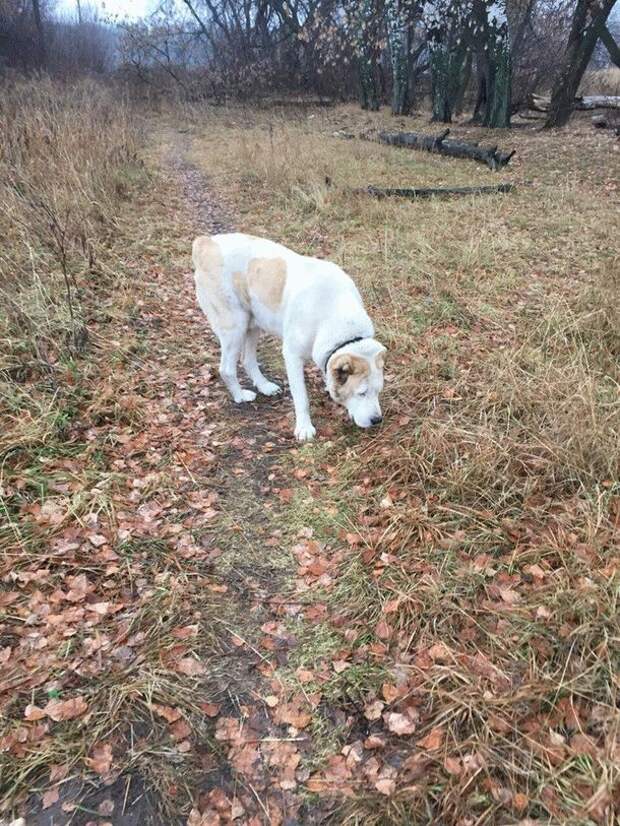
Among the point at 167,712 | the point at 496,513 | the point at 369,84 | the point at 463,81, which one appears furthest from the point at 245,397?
the point at 369,84

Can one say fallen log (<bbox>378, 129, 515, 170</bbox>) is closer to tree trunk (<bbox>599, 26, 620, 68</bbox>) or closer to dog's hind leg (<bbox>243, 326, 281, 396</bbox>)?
tree trunk (<bbox>599, 26, 620, 68</bbox>)

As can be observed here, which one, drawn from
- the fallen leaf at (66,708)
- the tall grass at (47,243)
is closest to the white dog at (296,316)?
the tall grass at (47,243)

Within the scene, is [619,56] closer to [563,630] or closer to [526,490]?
[526,490]

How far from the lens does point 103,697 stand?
2785mm

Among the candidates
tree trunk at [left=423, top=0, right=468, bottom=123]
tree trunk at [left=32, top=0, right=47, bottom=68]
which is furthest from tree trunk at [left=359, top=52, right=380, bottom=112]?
tree trunk at [left=32, top=0, right=47, bottom=68]

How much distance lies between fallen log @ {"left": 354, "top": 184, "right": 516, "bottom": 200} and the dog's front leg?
7.59 metres

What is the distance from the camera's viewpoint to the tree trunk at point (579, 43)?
14453mm

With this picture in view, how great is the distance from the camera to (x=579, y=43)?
15148 mm

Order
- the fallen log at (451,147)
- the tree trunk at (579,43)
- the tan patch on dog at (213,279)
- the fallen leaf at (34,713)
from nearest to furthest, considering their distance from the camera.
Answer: the fallen leaf at (34,713) → the tan patch on dog at (213,279) → the fallen log at (451,147) → the tree trunk at (579,43)

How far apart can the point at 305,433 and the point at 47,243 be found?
15.8 ft

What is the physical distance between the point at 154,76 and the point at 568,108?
23.7 metres

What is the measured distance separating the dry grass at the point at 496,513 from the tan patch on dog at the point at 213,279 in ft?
5.59

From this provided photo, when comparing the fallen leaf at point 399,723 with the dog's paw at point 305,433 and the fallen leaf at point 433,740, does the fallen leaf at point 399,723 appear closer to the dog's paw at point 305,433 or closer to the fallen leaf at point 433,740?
the fallen leaf at point 433,740

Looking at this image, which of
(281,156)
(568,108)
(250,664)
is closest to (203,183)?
(281,156)
